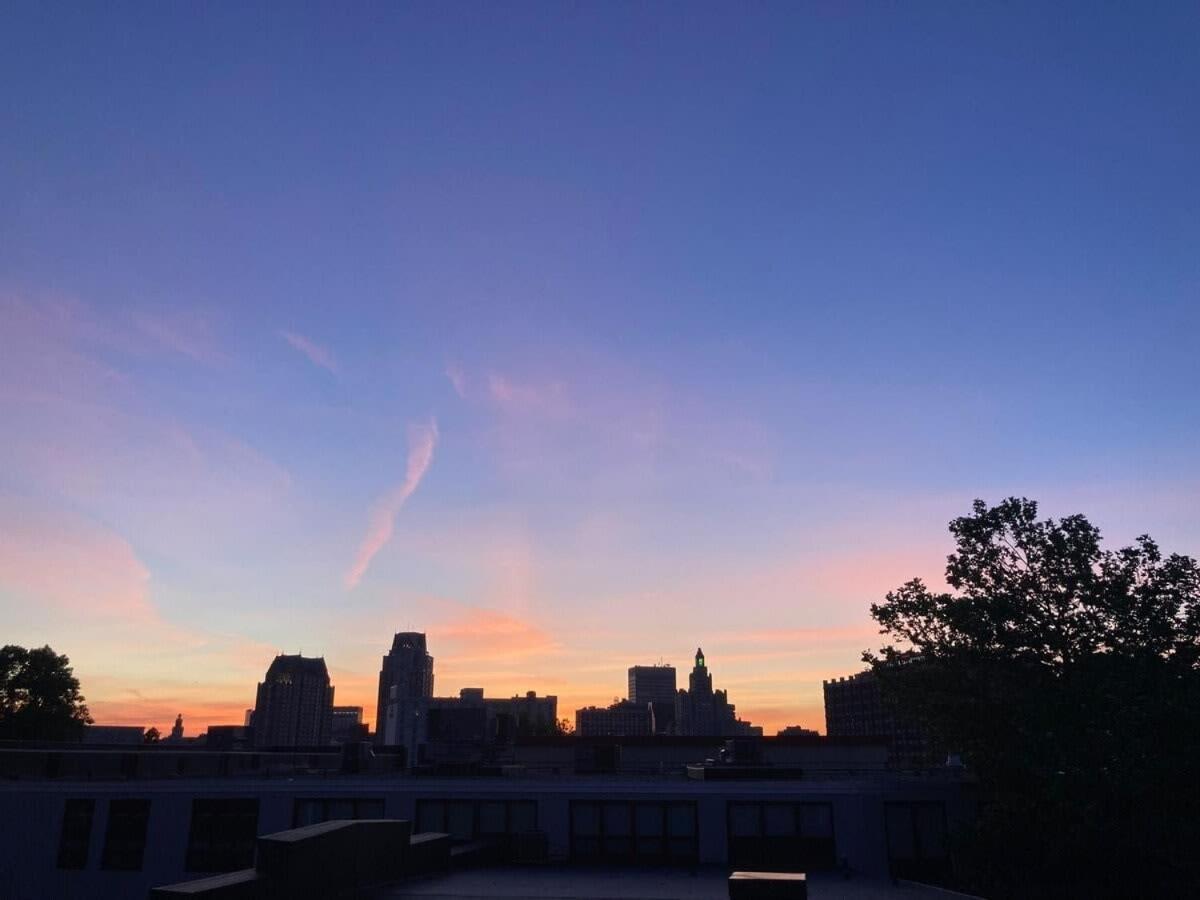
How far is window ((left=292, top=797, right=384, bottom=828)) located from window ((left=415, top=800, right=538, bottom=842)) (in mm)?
1940

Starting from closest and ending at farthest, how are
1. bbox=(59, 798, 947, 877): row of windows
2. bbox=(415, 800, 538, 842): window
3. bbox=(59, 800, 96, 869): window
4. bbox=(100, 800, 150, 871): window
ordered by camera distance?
bbox=(59, 798, 947, 877): row of windows → bbox=(415, 800, 538, 842): window → bbox=(100, 800, 150, 871): window → bbox=(59, 800, 96, 869): window

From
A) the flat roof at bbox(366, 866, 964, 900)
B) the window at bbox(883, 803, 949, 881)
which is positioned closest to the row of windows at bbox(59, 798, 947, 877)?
the window at bbox(883, 803, 949, 881)

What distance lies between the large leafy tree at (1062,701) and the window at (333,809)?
22681 millimetres

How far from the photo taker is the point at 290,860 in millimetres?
21297

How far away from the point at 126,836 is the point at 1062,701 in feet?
124

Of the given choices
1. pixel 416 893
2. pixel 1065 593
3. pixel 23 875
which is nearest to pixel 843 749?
pixel 1065 593

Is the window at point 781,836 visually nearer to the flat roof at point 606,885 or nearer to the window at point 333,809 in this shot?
the flat roof at point 606,885

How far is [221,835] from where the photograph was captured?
36.6m

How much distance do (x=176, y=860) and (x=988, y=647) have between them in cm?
3492

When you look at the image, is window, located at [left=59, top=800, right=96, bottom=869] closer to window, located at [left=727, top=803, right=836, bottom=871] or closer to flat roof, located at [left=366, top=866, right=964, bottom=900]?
flat roof, located at [left=366, top=866, right=964, bottom=900]

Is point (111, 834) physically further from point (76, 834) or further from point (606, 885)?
point (606, 885)

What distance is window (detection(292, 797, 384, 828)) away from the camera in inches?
1435

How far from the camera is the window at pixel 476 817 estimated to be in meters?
35.7

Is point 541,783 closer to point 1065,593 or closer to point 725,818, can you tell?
point 725,818
